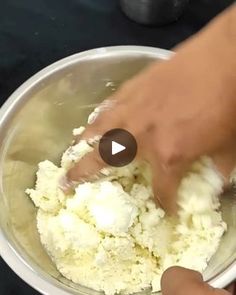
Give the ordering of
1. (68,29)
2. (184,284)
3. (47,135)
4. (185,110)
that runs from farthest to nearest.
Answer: (68,29)
(47,135)
(185,110)
(184,284)

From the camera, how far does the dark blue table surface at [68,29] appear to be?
105 centimetres

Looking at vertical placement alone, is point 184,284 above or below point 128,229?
above

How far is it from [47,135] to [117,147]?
15cm

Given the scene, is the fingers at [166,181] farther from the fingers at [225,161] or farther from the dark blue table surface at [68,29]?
the dark blue table surface at [68,29]

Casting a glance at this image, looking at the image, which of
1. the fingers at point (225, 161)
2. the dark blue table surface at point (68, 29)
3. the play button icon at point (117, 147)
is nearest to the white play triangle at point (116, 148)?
the play button icon at point (117, 147)

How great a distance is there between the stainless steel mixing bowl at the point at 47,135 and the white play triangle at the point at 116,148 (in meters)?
0.13

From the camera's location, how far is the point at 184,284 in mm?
593

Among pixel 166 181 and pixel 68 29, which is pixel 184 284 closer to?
pixel 166 181

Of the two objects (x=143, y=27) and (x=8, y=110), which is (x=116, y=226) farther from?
(x=143, y=27)

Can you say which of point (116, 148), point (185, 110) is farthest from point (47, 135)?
point (185, 110)

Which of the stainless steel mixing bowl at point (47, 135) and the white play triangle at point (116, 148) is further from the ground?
the white play triangle at point (116, 148)

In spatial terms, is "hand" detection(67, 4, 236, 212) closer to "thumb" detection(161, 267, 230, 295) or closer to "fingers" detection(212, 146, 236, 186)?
"fingers" detection(212, 146, 236, 186)

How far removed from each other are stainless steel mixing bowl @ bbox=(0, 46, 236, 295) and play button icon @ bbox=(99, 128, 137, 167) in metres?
0.13

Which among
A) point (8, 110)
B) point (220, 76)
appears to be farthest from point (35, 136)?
point (220, 76)
